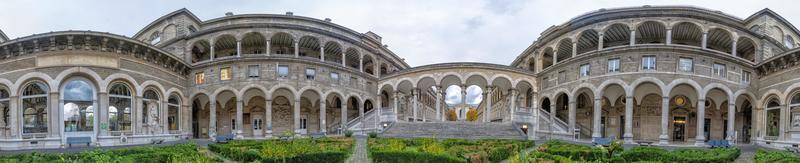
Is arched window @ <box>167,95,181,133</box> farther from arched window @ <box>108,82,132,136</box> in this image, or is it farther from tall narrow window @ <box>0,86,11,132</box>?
tall narrow window @ <box>0,86,11,132</box>

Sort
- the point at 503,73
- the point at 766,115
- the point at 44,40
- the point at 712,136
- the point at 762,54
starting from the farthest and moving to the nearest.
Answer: the point at 503,73 → the point at 712,136 → the point at 762,54 → the point at 766,115 → the point at 44,40

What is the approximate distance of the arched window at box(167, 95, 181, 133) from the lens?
31688 mm

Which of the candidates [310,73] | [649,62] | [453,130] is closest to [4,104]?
[310,73]

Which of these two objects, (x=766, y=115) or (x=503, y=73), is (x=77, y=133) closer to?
(x=503, y=73)

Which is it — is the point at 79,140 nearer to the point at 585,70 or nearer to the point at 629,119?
the point at 585,70

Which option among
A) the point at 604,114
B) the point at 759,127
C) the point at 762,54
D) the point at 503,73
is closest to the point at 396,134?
the point at 503,73

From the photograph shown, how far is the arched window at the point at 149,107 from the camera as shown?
28.3 metres

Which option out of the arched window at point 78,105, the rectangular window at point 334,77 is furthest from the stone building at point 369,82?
the rectangular window at point 334,77

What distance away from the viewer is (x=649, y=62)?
2894cm

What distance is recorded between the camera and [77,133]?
24.6m

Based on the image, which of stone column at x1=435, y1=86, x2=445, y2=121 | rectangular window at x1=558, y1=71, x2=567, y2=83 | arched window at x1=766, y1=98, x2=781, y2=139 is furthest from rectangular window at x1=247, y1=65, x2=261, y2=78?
arched window at x1=766, y1=98, x2=781, y2=139

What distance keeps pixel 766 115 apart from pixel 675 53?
764 centimetres

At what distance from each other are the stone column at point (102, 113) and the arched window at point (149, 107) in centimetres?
275

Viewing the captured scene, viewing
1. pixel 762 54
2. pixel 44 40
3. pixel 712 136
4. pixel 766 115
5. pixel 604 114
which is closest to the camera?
pixel 44 40
